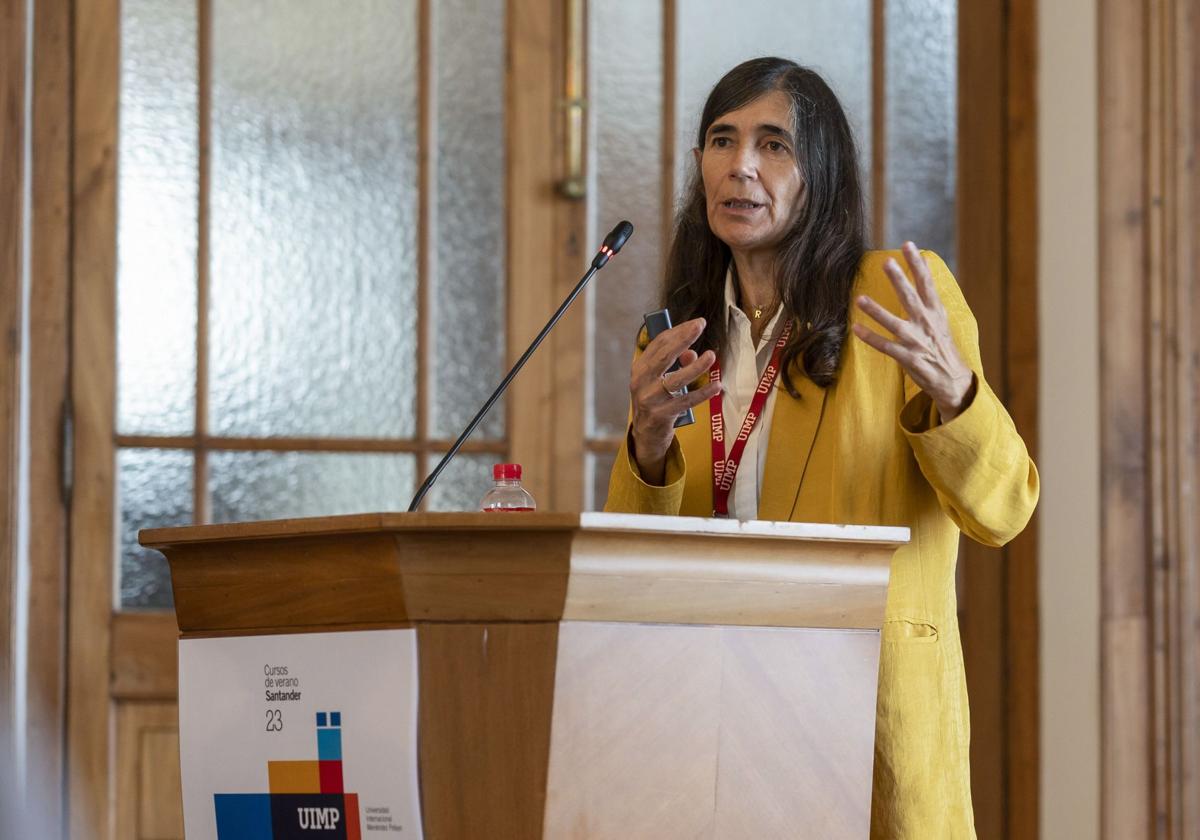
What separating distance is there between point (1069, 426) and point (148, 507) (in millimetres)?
1818

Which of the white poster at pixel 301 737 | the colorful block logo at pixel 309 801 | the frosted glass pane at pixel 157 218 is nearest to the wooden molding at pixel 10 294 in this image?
the frosted glass pane at pixel 157 218

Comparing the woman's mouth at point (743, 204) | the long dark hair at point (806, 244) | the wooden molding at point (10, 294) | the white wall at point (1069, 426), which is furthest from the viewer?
the white wall at point (1069, 426)

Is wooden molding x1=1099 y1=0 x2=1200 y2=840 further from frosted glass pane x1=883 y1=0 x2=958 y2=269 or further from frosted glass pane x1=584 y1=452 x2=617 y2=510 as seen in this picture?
frosted glass pane x1=584 y1=452 x2=617 y2=510

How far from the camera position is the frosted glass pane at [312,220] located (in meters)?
2.95

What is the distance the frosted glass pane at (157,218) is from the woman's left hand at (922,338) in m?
1.85

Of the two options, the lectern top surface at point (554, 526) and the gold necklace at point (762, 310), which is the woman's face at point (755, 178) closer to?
the gold necklace at point (762, 310)

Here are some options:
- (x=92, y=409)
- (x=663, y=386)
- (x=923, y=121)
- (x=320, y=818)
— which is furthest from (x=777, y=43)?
(x=320, y=818)

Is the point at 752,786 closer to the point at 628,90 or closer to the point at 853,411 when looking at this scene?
the point at 853,411

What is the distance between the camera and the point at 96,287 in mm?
2885

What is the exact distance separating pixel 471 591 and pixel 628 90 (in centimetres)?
205

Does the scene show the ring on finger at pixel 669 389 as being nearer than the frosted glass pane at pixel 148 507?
Yes

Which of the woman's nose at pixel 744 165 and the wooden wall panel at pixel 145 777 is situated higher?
the woman's nose at pixel 744 165

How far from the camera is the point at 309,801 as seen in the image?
4.15 ft

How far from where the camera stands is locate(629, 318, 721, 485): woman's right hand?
4.72ft
